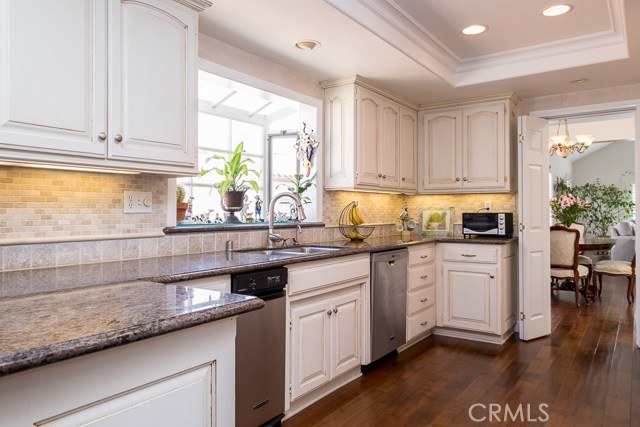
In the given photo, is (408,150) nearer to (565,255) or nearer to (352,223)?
(352,223)

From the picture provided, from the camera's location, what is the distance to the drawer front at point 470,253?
12.9 feet

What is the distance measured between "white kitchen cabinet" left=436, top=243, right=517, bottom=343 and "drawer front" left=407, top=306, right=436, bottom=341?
0.10 m

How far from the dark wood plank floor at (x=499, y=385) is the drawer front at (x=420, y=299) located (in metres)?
0.33

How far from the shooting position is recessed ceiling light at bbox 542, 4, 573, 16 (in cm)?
279

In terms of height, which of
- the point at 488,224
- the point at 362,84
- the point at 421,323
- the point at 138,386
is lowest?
the point at 421,323

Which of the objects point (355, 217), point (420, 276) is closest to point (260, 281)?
point (355, 217)

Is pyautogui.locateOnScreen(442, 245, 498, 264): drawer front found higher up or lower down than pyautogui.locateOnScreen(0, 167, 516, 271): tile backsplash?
lower down

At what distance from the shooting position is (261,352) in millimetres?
2199

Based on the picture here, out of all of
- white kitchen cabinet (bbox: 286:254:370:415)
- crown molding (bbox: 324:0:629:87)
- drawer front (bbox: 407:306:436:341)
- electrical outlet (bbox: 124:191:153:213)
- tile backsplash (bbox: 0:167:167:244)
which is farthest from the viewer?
drawer front (bbox: 407:306:436:341)

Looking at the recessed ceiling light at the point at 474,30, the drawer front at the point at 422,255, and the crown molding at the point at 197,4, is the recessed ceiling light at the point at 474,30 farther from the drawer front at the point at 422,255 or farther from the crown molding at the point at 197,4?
the crown molding at the point at 197,4

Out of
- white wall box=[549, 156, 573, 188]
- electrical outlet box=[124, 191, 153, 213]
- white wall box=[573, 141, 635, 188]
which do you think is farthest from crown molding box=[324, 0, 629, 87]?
white wall box=[573, 141, 635, 188]

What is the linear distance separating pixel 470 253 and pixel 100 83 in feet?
10.7

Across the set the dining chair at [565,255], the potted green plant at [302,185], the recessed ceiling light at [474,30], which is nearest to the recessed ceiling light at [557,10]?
the recessed ceiling light at [474,30]

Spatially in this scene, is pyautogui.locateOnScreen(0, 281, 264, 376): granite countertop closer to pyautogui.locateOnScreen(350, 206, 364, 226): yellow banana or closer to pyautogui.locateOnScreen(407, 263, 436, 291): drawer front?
pyautogui.locateOnScreen(350, 206, 364, 226): yellow banana
